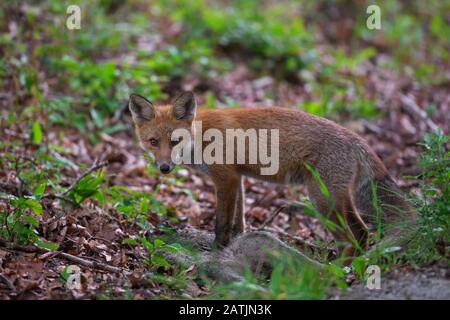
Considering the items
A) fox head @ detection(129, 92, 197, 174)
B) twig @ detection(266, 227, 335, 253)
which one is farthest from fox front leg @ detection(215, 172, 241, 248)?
twig @ detection(266, 227, 335, 253)

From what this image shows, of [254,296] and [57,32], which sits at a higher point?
[57,32]

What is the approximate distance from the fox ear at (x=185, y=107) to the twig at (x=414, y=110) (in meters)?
4.59

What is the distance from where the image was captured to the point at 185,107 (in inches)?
245

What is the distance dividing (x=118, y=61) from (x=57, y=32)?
1095 mm

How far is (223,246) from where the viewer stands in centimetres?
586

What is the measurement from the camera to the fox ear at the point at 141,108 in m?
6.18

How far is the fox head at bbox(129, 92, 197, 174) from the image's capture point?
6.10m

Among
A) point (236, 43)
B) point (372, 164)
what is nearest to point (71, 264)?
point (372, 164)

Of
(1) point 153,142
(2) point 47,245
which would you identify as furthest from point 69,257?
(1) point 153,142

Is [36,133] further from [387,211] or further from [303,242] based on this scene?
[387,211]

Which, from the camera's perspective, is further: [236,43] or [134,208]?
[236,43]

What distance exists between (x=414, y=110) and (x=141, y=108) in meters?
5.55

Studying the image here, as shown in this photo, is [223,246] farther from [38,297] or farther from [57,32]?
[57,32]

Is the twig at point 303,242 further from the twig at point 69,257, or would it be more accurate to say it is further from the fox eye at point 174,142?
the twig at point 69,257
